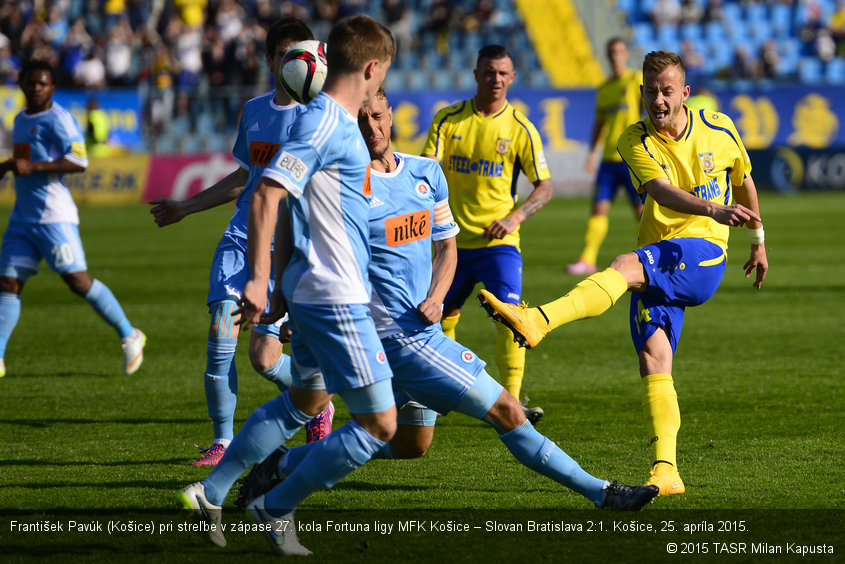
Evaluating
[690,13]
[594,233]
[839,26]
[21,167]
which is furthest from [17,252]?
[839,26]

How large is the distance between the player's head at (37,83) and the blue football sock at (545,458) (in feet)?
17.4

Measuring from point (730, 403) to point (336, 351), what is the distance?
4075 mm

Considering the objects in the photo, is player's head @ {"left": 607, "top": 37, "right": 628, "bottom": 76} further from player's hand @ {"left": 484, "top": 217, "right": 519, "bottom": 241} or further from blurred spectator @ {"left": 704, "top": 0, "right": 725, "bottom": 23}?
blurred spectator @ {"left": 704, "top": 0, "right": 725, "bottom": 23}

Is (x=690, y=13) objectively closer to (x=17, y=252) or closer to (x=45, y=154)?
(x=45, y=154)

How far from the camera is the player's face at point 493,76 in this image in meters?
7.23

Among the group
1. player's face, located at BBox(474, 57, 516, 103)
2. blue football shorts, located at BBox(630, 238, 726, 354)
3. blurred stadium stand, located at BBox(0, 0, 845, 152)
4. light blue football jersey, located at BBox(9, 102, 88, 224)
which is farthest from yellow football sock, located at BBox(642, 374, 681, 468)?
blurred stadium stand, located at BBox(0, 0, 845, 152)

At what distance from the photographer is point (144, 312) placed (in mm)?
11781

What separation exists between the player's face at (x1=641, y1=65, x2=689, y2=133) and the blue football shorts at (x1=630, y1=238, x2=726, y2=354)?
611mm

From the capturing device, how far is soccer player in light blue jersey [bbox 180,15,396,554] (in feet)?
12.9

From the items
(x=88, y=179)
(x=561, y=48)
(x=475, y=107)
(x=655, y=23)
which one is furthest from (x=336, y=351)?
(x=655, y=23)

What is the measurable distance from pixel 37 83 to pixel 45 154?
1.77ft

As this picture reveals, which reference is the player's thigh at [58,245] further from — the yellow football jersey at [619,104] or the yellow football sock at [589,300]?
the yellow football jersey at [619,104]

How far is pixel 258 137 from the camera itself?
584 centimetres

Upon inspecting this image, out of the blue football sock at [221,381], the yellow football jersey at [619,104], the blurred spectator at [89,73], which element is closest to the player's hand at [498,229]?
the blue football sock at [221,381]
